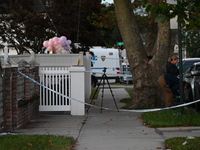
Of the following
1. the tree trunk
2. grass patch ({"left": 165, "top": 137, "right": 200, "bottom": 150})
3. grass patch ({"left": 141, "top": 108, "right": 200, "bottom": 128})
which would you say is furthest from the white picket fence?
grass patch ({"left": 165, "top": 137, "right": 200, "bottom": 150})

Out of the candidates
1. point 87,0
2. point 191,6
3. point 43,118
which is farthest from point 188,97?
point 87,0

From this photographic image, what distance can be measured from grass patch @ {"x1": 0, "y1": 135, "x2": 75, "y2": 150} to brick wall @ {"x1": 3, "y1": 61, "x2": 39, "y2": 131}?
1141 millimetres

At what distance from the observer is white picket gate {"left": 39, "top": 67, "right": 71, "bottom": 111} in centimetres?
1343

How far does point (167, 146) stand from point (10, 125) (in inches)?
139

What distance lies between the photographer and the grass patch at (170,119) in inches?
426

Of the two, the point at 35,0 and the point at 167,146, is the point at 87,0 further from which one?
the point at 167,146

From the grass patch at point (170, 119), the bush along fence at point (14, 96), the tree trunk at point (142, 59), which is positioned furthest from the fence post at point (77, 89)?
the tree trunk at point (142, 59)

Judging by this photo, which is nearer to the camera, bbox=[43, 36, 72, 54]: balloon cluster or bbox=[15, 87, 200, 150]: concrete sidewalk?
bbox=[15, 87, 200, 150]: concrete sidewalk

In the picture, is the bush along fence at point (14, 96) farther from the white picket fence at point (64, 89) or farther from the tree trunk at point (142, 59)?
the tree trunk at point (142, 59)

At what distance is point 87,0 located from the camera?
76.9ft

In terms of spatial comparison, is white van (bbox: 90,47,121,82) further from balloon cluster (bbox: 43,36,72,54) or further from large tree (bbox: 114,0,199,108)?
large tree (bbox: 114,0,199,108)

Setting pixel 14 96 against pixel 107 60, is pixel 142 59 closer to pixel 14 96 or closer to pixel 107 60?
pixel 14 96

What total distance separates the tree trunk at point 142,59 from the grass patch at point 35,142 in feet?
21.0

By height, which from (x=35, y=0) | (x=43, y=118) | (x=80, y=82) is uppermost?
(x=35, y=0)
